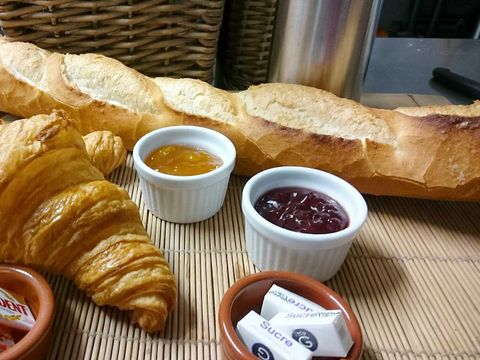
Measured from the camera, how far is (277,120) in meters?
1.28

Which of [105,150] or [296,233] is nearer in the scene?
[296,233]

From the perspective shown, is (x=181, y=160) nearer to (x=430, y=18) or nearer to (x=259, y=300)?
(x=259, y=300)

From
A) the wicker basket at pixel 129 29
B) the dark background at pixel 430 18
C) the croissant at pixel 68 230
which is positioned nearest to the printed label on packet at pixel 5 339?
the croissant at pixel 68 230

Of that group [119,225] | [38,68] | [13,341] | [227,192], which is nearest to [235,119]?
[227,192]

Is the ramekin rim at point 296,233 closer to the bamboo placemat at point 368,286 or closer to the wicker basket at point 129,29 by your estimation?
the bamboo placemat at point 368,286

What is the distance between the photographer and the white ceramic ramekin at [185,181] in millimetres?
1103

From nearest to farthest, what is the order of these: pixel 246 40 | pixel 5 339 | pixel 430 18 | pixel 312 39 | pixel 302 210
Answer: pixel 5 339, pixel 302 210, pixel 312 39, pixel 246 40, pixel 430 18

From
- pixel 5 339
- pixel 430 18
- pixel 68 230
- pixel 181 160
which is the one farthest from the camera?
pixel 430 18

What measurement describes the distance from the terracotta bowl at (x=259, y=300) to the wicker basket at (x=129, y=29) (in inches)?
39.1

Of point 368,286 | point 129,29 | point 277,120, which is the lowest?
point 368,286

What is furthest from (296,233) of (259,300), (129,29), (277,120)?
(129,29)

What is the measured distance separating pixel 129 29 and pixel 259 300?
1036 millimetres

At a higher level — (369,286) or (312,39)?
(312,39)

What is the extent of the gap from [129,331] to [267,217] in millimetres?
374
